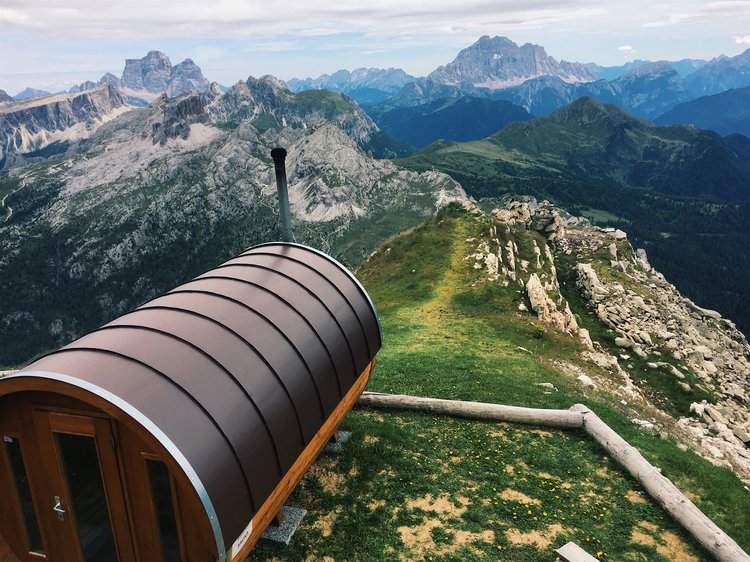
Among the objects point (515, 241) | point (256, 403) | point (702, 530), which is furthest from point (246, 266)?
point (515, 241)

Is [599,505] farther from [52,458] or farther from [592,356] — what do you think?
[592,356]

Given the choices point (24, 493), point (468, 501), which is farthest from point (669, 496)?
point (24, 493)

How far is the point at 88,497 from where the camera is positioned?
9969 mm

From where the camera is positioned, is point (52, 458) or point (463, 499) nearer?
point (52, 458)

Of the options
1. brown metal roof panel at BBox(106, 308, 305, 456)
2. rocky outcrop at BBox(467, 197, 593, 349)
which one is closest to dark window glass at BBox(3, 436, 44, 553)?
brown metal roof panel at BBox(106, 308, 305, 456)

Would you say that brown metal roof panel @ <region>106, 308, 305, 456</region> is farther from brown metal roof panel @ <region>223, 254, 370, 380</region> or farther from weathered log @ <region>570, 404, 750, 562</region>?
weathered log @ <region>570, 404, 750, 562</region>

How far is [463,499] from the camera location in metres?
14.5

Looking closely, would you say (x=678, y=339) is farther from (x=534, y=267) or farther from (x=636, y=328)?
(x=534, y=267)

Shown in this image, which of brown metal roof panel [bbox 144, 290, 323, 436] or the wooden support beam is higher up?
brown metal roof panel [bbox 144, 290, 323, 436]

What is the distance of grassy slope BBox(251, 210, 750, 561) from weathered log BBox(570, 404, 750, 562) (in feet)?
1.03

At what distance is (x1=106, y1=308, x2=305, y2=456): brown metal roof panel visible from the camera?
10.4 m

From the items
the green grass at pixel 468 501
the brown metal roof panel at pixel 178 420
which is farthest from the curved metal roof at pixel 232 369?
the green grass at pixel 468 501

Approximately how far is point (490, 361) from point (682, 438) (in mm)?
9400

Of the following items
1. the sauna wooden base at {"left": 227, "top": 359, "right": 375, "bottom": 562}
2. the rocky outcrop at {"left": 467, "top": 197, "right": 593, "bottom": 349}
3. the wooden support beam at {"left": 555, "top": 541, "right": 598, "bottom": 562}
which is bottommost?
the rocky outcrop at {"left": 467, "top": 197, "right": 593, "bottom": 349}
